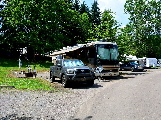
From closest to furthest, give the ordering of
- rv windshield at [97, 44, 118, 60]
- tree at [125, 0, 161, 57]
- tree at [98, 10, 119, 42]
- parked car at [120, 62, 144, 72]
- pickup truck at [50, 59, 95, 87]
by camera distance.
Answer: pickup truck at [50, 59, 95, 87], rv windshield at [97, 44, 118, 60], tree at [98, 10, 119, 42], parked car at [120, 62, 144, 72], tree at [125, 0, 161, 57]

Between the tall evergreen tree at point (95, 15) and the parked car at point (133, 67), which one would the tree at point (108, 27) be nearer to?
the parked car at point (133, 67)

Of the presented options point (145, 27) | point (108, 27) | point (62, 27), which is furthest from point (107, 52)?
point (145, 27)

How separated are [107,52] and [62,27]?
2250 centimetres

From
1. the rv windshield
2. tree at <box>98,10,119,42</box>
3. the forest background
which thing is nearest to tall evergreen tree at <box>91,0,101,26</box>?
the forest background

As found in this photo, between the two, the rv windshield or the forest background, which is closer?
the rv windshield

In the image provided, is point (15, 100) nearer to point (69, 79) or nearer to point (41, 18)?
point (69, 79)

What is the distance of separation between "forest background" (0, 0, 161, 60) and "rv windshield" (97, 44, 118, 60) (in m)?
4.54

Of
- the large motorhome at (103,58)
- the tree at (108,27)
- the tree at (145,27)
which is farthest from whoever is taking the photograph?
the tree at (145,27)

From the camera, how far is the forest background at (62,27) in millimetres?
24891

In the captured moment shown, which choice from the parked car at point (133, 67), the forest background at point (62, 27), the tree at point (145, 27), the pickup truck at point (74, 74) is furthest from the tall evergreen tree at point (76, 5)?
the pickup truck at point (74, 74)

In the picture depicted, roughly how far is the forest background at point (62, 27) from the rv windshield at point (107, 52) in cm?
454

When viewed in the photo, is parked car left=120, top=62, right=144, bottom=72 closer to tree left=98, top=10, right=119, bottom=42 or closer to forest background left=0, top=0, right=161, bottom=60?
forest background left=0, top=0, right=161, bottom=60

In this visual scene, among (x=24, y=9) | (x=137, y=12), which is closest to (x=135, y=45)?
(x=137, y=12)

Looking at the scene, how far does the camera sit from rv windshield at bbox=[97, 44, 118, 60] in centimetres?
1845
